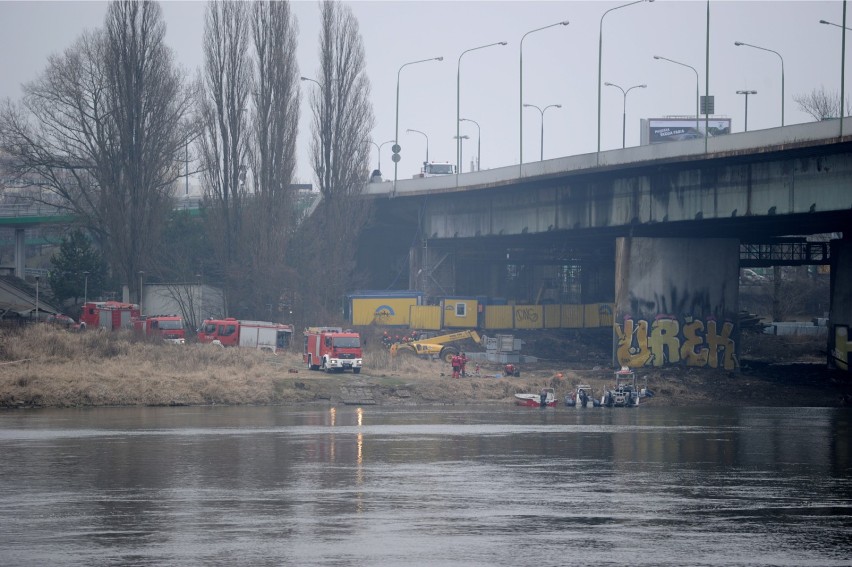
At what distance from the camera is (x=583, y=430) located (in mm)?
37500

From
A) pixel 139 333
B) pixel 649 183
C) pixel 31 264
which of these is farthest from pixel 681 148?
pixel 31 264

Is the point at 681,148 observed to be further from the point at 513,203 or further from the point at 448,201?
the point at 448,201

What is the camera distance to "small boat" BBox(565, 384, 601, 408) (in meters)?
49.7

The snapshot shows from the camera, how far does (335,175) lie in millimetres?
79062

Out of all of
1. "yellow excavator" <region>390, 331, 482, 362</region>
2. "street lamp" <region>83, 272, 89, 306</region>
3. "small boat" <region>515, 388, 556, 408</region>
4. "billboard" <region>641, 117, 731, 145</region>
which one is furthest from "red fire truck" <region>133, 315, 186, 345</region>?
"billboard" <region>641, 117, 731, 145</region>

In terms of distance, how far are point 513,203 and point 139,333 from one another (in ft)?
82.8

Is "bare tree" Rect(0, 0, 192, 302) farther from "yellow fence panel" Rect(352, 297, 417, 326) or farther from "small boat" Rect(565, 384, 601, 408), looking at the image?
"small boat" Rect(565, 384, 601, 408)

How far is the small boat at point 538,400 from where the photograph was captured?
162 feet

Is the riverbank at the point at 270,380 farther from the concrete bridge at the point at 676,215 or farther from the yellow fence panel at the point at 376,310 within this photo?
the yellow fence panel at the point at 376,310

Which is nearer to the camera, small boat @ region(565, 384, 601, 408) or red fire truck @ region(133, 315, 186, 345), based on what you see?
small boat @ region(565, 384, 601, 408)

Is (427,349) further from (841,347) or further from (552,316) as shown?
(552,316)

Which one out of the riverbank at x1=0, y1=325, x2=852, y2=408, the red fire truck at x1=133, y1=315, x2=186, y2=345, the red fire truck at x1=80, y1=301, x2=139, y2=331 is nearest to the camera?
the riverbank at x1=0, y1=325, x2=852, y2=408

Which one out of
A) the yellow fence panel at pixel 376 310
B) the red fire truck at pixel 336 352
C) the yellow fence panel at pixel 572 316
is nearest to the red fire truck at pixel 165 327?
the red fire truck at pixel 336 352

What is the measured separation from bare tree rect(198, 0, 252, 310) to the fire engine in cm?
828
